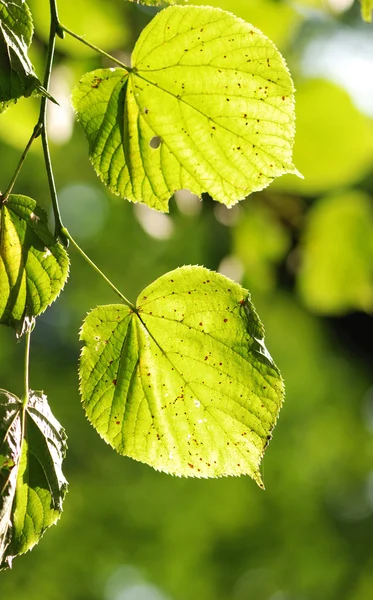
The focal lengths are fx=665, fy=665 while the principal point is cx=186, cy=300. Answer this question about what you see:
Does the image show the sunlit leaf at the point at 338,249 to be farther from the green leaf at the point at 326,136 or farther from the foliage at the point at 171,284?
the foliage at the point at 171,284

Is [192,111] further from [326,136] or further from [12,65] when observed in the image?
[326,136]

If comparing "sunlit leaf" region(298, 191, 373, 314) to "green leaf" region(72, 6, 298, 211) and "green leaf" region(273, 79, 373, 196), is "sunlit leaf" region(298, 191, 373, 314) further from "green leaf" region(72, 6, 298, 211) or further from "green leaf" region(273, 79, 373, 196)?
"green leaf" region(72, 6, 298, 211)

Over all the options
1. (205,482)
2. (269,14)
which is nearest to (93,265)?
(269,14)

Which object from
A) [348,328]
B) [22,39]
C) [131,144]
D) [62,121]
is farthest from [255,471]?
[348,328]

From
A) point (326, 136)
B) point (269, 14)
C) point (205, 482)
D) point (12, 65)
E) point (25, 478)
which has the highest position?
point (269, 14)

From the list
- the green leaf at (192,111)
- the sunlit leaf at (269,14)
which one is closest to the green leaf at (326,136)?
the sunlit leaf at (269,14)

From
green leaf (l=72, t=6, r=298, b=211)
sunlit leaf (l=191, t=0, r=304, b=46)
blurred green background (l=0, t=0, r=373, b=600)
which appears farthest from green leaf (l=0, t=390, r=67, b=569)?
blurred green background (l=0, t=0, r=373, b=600)

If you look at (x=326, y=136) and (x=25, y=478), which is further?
(x=326, y=136)
